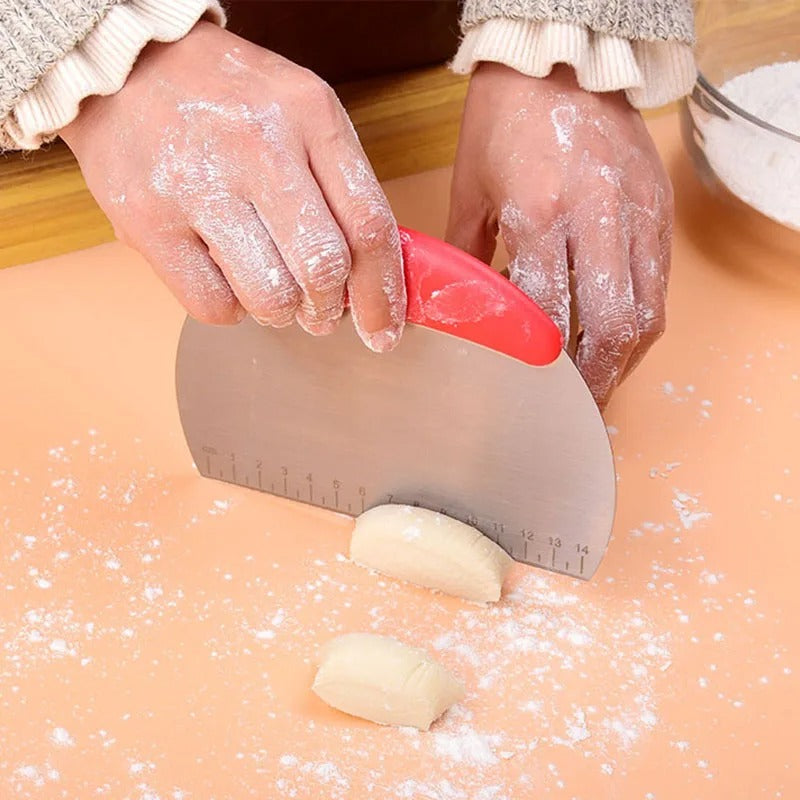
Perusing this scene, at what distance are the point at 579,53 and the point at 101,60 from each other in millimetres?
392

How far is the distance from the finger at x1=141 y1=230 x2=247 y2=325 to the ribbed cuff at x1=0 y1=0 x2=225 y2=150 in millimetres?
119

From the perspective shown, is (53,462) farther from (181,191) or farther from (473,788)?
(473,788)

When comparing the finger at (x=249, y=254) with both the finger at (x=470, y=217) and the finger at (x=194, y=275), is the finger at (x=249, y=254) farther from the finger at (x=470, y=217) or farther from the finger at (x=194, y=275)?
the finger at (x=470, y=217)

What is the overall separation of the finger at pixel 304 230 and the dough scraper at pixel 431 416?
55mm

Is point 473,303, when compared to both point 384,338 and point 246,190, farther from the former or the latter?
point 246,190

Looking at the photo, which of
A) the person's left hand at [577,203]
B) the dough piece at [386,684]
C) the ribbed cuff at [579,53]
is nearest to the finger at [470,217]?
the person's left hand at [577,203]

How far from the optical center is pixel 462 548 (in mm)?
896

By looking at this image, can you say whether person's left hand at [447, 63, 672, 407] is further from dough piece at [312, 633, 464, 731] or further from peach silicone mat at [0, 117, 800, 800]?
dough piece at [312, 633, 464, 731]

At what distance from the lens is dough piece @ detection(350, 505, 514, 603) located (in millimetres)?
896

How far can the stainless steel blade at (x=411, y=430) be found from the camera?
2.85 feet

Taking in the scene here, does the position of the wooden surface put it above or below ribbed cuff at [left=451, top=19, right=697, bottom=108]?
below

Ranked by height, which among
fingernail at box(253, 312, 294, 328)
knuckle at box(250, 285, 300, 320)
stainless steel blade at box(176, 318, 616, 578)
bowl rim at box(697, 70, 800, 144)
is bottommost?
stainless steel blade at box(176, 318, 616, 578)

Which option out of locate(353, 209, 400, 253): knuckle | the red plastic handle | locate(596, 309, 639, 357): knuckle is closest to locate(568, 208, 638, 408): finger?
locate(596, 309, 639, 357): knuckle

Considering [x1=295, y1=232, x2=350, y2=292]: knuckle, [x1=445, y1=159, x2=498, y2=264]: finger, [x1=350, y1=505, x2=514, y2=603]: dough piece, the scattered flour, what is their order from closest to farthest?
[x1=295, y1=232, x2=350, y2=292]: knuckle, [x1=350, y1=505, x2=514, y2=603]: dough piece, [x1=445, y1=159, x2=498, y2=264]: finger, the scattered flour
